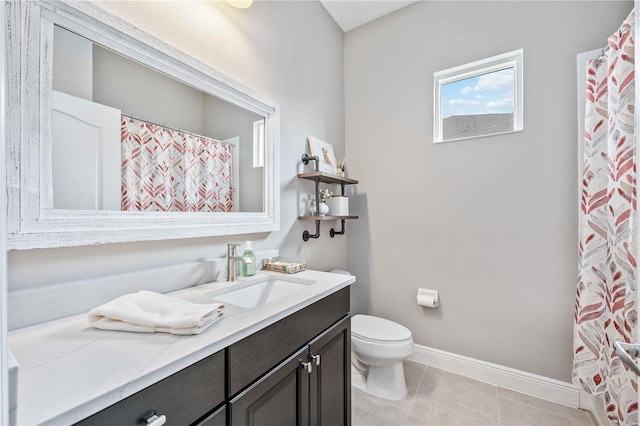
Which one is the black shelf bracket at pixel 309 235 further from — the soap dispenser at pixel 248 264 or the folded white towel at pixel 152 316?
the folded white towel at pixel 152 316

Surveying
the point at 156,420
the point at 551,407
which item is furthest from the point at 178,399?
the point at 551,407

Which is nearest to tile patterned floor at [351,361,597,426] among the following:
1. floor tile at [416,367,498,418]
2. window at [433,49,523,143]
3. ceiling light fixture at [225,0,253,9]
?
floor tile at [416,367,498,418]

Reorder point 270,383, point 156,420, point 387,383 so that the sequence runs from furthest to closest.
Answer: point 387,383 → point 270,383 → point 156,420

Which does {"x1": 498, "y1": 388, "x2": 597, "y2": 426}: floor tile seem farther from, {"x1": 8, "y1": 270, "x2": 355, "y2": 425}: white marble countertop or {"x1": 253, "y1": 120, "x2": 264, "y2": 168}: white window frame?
{"x1": 253, "y1": 120, "x2": 264, "y2": 168}: white window frame

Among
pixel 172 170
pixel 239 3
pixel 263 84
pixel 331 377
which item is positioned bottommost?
pixel 331 377

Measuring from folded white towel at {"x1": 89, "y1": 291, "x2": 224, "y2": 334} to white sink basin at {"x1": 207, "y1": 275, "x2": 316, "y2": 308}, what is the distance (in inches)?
15.0

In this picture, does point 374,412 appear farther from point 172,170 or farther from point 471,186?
point 172,170

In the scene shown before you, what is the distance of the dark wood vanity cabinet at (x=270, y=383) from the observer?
0.59 metres

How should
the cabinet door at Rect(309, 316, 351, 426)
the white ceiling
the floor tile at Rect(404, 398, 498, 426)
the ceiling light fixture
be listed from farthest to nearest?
the white ceiling < the floor tile at Rect(404, 398, 498, 426) < the ceiling light fixture < the cabinet door at Rect(309, 316, 351, 426)

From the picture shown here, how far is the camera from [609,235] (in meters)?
1.36

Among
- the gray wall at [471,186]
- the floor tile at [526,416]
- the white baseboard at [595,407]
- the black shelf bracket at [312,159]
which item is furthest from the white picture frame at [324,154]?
the white baseboard at [595,407]

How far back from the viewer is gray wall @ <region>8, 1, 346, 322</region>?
88 cm

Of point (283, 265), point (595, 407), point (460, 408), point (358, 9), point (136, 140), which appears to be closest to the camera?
point (136, 140)

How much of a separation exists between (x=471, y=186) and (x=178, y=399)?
2.02m
